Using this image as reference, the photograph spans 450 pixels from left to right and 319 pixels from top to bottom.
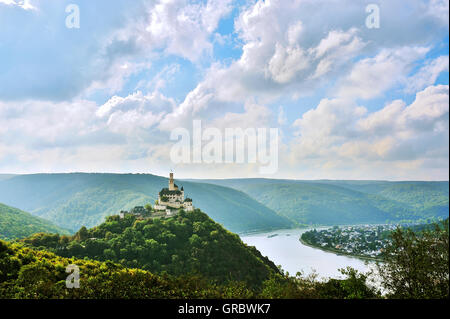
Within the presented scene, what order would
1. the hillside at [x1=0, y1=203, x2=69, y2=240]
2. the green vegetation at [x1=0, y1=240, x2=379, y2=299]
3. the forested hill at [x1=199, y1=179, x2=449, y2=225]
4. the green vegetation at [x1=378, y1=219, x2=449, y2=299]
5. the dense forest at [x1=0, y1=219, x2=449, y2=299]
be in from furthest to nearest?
the forested hill at [x1=199, y1=179, x2=449, y2=225], the hillside at [x1=0, y1=203, x2=69, y2=240], the green vegetation at [x1=0, y1=240, x2=379, y2=299], the dense forest at [x1=0, y1=219, x2=449, y2=299], the green vegetation at [x1=378, y1=219, x2=449, y2=299]

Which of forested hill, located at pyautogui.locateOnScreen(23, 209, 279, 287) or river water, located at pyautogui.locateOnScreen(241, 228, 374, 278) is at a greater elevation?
forested hill, located at pyautogui.locateOnScreen(23, 209, 279, 287)

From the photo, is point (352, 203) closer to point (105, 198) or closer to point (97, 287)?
point (105, 198)

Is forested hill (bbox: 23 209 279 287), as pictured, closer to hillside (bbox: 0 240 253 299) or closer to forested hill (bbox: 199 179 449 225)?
hillside (bbox: 0 240 253 299)

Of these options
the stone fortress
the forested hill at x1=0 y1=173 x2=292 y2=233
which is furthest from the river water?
the forested hill at x1=0 y1=173 x2=292 y2=233

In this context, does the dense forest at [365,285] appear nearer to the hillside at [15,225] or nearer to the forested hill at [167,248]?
the forested hill at [167,248]

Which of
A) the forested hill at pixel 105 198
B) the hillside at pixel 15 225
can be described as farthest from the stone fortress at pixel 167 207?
the forested hill at pixel 105 198
